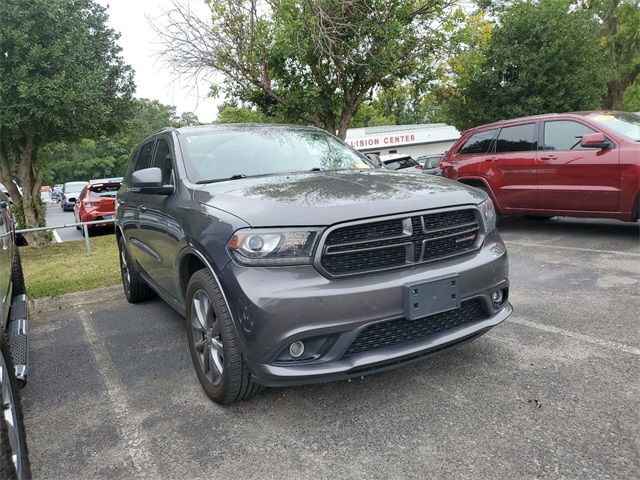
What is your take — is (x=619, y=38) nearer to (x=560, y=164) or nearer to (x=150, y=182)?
(x=560, y=164)

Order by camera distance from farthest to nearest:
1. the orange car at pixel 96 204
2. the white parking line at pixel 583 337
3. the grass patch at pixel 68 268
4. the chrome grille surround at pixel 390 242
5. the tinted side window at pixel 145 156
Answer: the orange car at pixel 96 204, the grass patch at pixel 68 268, the tinted side window at pixel 145 156, the white parking line at pixel 583 337, the chrome grille surround at pixel 390 242

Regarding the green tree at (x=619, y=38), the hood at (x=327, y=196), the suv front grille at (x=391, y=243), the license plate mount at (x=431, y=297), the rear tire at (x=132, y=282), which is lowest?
the rear tire at (x=132, y=282)

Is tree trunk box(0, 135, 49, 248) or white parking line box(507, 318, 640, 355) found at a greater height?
tree trunk box(0, 135, 49, 248)

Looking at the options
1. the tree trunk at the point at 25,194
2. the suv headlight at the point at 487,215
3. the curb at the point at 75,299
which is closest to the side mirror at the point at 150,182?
the suv headlight at the point at 487,215

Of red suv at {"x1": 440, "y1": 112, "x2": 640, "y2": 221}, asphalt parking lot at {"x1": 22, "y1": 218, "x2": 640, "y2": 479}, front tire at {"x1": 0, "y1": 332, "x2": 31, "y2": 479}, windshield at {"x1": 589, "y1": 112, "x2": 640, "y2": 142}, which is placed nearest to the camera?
front tire at {"x1": 0, "y1": 332, "x2": 31, "y2": 479}

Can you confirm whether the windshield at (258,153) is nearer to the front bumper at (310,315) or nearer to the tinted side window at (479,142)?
the front bumper at (310,315)

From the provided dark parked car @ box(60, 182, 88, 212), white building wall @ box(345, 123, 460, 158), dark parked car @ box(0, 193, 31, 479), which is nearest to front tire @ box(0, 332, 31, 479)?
dark parked car @ box(0, 193, 31, 479)

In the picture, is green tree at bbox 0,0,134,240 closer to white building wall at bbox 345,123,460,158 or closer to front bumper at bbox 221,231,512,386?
front bumper at bbox 221,231,512,386

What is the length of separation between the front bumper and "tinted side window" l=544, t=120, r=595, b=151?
16.6ft

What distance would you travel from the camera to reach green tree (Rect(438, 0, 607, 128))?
19016mm

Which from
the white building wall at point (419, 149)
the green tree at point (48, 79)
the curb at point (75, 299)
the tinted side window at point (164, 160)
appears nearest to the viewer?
the tinted side window at point (164, 160)

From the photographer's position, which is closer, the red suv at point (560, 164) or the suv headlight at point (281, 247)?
the suv headlight at point (281, 247)

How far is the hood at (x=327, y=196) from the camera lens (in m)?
2.58

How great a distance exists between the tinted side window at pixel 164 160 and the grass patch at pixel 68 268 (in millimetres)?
2758
